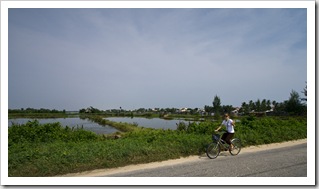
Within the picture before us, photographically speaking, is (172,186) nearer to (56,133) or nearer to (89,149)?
(89,149)

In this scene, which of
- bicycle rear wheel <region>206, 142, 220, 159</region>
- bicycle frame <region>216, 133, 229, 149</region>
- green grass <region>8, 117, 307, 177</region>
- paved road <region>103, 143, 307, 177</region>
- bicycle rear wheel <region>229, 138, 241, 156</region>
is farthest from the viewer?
bicycle rear wheel <region>229, 138, 241, 156</region>

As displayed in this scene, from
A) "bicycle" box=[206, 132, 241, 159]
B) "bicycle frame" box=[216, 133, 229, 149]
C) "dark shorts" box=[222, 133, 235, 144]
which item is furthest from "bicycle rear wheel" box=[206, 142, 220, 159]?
"dark shorts" box=[222, 133, 235, 144]

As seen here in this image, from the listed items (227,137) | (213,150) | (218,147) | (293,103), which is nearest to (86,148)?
(213,150)

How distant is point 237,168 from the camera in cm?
689

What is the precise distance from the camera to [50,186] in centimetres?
595

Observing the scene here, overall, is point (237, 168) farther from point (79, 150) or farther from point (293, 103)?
point (293, 103)

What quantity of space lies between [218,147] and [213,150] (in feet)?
0.87

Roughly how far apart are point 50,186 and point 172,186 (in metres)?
3.15

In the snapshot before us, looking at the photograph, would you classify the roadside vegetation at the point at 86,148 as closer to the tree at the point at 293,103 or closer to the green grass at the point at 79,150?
the green grass at the point at 79,150

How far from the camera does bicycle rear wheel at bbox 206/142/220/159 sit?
8.45 m

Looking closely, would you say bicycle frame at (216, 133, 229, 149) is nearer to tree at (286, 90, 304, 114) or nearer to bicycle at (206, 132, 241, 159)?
bicycle at (206, 132, 241, 159)

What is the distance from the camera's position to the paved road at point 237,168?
638 centimetres

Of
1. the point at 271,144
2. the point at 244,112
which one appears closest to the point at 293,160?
the point at 271,144

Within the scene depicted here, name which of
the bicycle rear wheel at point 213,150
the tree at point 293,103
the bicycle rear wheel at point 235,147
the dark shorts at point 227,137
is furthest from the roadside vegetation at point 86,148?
the tree at point 293,103
